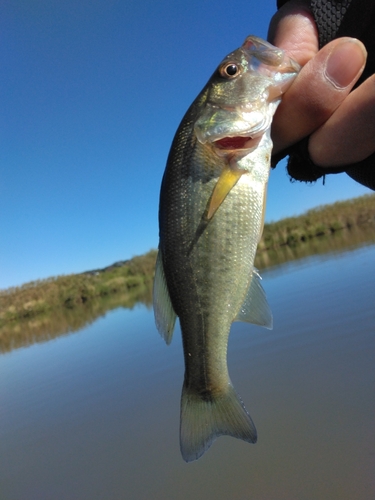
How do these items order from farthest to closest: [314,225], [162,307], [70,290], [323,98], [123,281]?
1. [123,281]
2. [70,290]
3. [314,225]
4. [162,307]
5. [323,98]

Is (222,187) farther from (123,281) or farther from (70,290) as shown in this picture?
(123,281)

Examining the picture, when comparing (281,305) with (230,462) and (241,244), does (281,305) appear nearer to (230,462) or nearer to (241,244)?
(230,462)

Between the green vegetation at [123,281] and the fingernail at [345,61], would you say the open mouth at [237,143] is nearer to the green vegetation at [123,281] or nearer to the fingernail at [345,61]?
the fingernail at [345,61]

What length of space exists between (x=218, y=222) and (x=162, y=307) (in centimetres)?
64

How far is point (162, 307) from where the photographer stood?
7.76ft

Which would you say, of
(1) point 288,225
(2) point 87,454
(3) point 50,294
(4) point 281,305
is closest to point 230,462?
(2) point 87,454

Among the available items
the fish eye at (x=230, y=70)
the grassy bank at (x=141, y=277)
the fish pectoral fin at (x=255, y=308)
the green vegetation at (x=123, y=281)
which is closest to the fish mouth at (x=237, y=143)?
the fish eye at (x=230, y=70)

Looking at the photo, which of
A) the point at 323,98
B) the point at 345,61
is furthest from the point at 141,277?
the point at 345,61

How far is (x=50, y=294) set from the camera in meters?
37.3

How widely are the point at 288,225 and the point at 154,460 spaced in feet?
105

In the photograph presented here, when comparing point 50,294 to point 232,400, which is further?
point 50,294

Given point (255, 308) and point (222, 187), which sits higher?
point (222, 187)

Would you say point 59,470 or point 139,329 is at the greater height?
point 139,329

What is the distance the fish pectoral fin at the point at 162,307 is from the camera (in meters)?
2.34
